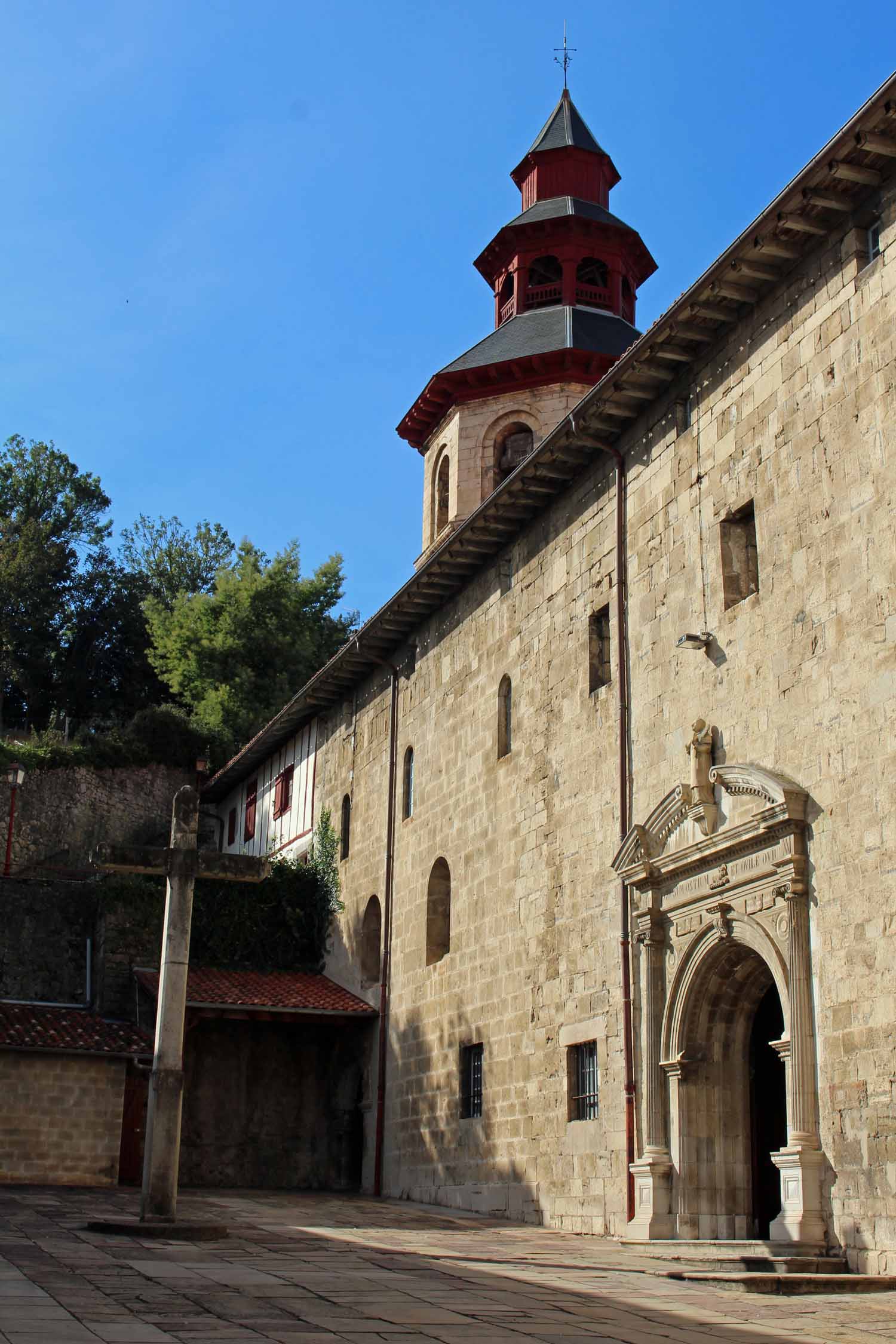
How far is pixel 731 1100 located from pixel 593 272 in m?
20.0

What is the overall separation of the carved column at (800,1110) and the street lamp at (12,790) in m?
20.9

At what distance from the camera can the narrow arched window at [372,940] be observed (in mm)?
23469

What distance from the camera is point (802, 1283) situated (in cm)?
1023

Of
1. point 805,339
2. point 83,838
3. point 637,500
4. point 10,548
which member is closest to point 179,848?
point 637,500

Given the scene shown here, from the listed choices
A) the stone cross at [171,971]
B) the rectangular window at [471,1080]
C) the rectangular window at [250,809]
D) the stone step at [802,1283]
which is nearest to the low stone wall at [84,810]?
the rectangular window at [250,809]

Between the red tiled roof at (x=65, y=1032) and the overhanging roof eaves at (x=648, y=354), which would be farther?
the red tiled roof at (x=65, y=1032)

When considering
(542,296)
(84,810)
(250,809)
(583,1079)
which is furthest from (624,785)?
(84,810)

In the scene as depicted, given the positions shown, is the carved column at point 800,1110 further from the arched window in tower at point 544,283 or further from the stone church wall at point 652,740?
the arched window in tower at point 544,283

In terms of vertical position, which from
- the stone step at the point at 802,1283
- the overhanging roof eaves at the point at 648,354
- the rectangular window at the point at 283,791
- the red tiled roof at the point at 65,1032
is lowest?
the stone step at the point at 802,1283

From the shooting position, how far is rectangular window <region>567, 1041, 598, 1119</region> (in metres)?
15.4

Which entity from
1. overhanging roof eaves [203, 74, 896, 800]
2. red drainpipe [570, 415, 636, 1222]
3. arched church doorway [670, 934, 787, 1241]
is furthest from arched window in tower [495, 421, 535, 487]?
arched church doorway [670, 934, 787, 1241]

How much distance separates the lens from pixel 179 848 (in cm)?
1352

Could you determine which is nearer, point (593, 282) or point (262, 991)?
point (262, 991)

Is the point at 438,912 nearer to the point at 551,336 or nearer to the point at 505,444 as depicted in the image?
the point at 505,444
